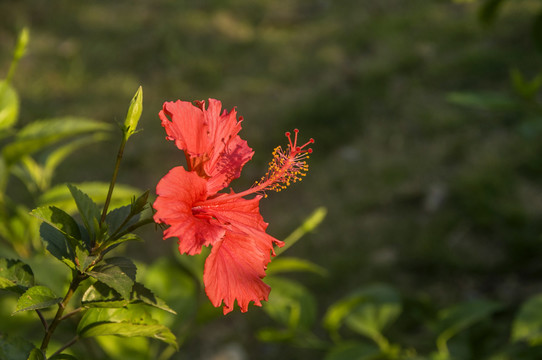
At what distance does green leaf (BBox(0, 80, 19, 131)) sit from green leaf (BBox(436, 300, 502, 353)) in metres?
1.05

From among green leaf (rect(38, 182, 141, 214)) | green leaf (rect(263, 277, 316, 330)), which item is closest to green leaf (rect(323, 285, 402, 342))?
green leaf (rect(263, 277, 316, 330))

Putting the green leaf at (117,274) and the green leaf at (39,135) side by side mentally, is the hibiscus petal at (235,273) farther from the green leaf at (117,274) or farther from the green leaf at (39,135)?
the green leaf at (39,135)

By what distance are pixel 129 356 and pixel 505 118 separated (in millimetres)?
2203

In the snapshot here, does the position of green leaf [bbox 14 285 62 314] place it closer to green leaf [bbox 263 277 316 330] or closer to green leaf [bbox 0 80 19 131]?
green leaf [bbox 0 80 19 131]

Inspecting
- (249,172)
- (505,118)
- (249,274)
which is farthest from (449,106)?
(249,274)

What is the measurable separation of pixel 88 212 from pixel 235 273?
0.62 ft

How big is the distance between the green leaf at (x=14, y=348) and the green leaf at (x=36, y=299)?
0.18 ft

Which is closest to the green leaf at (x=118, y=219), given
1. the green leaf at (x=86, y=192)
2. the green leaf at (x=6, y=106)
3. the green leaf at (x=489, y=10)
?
the green leaf at (x=86, y=192)

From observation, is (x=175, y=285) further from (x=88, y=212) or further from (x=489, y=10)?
(x=489, y=10)

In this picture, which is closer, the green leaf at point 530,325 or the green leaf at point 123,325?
the green leaf at point 123,325

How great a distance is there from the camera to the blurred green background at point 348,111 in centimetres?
208

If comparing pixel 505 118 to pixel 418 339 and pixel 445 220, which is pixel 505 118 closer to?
pixel 445 220

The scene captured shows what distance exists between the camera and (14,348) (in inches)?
24.1

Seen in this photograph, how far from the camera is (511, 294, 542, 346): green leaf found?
123 centimetres
